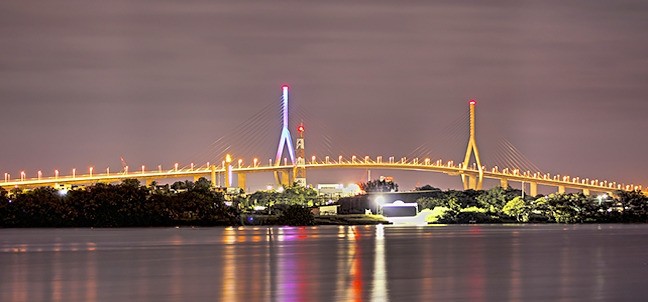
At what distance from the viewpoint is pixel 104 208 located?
65.9m

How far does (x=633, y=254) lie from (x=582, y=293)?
13.7 metres

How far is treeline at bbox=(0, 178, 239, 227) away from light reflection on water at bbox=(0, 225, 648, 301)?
82.5ft

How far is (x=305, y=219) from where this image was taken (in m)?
74.3

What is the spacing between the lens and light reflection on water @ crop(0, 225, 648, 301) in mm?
19828

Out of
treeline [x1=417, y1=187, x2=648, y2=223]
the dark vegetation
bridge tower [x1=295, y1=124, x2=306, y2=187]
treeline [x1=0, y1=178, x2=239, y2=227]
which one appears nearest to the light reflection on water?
treeline [x1=0, y1=178, x2=239, y2=227]

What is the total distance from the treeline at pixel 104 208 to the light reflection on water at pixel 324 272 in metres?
25.2

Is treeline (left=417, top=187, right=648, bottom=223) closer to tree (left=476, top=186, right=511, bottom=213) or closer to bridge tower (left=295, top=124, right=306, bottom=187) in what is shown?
tree (left=476, top=186, right=511, bottom=213)

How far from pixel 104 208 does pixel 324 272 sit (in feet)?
139

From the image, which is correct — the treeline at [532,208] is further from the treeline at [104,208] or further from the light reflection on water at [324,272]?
the light reflection on water at [324,272]

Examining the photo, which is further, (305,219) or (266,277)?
(305,219)

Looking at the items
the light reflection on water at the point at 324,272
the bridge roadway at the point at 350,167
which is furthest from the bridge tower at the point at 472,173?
the light reflection on water at the point at 324,272

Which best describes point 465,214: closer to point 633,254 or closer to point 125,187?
point 125,187

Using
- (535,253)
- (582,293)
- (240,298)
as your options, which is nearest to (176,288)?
(240,298)

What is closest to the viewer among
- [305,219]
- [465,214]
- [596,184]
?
[305,219]
